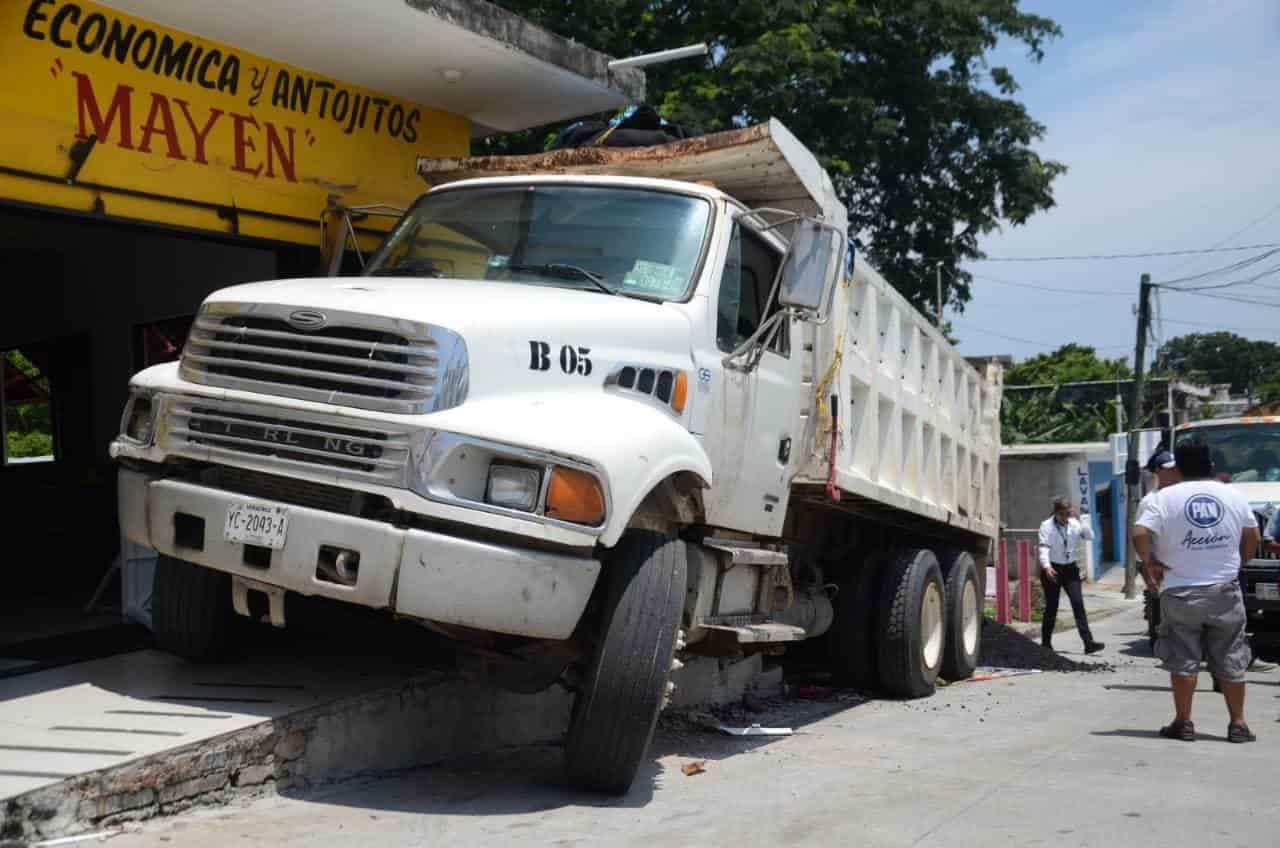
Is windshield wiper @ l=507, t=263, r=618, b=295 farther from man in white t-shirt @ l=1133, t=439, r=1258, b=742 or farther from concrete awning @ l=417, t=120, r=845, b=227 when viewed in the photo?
man in white t-shirt @ l=1133, t=439, r=1258, b=742

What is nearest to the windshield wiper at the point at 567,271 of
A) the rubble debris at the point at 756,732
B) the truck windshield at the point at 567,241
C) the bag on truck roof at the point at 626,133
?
the truck windshield at the point at 567,241

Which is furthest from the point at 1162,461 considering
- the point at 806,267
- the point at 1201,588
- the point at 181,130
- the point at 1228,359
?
the point at 1228,359

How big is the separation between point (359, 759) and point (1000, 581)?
Answer: 460 inches

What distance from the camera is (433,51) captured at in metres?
8.80

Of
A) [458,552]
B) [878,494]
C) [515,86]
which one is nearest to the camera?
[458,552]

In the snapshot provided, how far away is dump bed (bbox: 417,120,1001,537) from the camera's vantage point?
729cm

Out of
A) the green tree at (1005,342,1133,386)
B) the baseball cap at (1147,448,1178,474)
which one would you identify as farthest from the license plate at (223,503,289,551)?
the green tree at (1005,342,1133,386)

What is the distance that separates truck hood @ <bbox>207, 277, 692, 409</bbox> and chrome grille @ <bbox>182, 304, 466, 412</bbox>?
0.06 meters

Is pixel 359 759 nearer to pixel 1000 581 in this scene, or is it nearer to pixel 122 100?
pixel 122 100

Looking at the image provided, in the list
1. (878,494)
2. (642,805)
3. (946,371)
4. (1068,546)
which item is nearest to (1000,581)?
(1068,546)

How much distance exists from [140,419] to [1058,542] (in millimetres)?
10912

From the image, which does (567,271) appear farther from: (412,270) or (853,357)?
(853,357)

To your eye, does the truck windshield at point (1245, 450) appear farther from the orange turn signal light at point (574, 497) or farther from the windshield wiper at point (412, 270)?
the orange turn signal light at point (574, 497)

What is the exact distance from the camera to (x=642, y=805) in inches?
218
